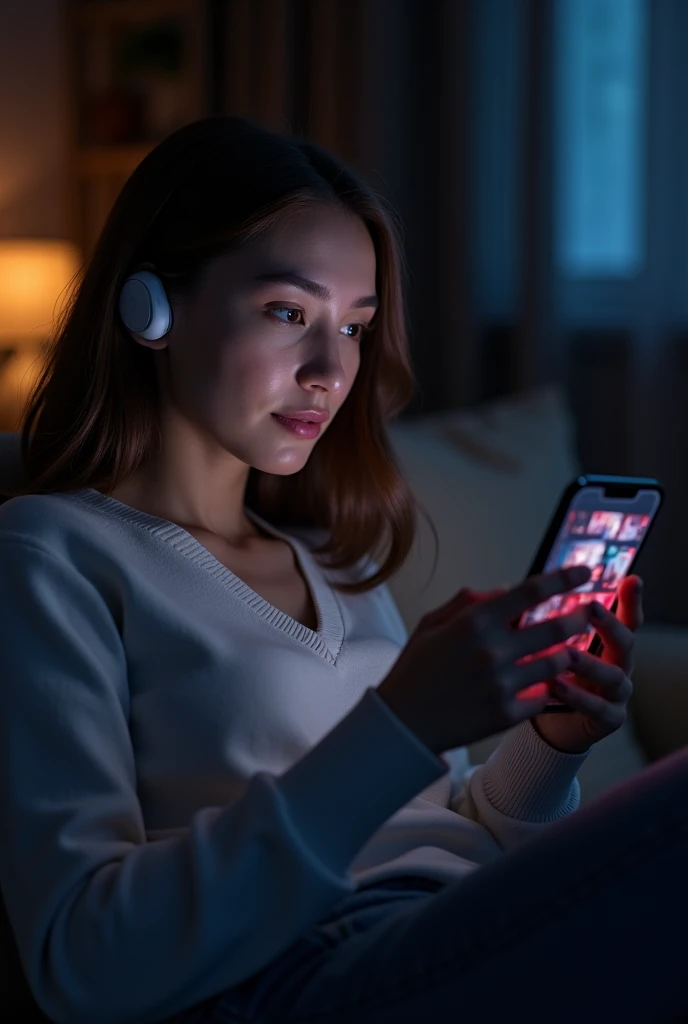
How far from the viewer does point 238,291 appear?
3.21 feet

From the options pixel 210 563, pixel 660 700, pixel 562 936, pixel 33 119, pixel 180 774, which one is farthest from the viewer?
pixel 33 119

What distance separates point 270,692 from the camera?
35.7 inches

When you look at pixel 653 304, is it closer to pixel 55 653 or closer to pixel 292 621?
pixel 292 621

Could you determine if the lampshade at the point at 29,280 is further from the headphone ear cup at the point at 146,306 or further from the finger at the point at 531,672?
the finger at the point at 531,672

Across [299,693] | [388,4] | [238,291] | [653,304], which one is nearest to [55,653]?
[299,693]

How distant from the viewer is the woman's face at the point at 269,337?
0.98 meters

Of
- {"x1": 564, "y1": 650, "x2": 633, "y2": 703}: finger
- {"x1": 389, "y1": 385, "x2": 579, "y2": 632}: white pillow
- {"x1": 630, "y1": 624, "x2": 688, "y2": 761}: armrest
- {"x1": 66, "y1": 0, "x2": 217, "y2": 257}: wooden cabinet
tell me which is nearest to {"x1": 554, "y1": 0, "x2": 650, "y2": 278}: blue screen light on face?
{"x1": 389, "y1": 385, "x2": 579, "y2": 632}: white pillow

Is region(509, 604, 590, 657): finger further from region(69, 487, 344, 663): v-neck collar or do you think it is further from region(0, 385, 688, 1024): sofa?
region(0, 385, 688, 1024): sofa

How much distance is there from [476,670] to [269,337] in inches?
15.4

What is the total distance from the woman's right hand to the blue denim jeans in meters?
0.08

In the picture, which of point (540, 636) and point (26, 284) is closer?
point (540, 636)

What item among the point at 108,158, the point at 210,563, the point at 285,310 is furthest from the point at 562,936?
the point at 108,158

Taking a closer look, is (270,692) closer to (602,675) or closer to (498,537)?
(602,675)

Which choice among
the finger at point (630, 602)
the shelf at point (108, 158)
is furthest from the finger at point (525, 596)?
the shelf at point (108, 158)
